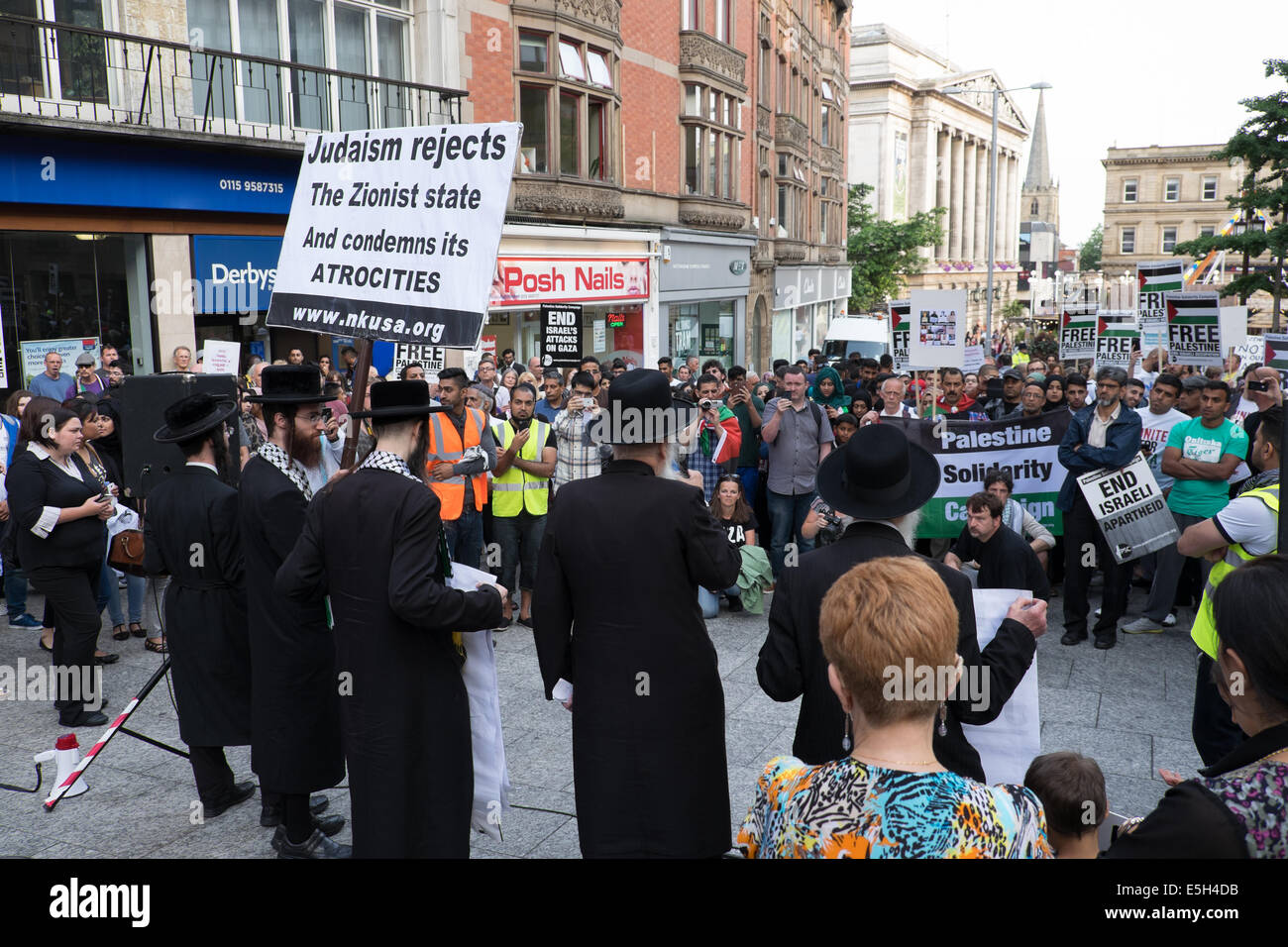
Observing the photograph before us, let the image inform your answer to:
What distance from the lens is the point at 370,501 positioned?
12.2ft

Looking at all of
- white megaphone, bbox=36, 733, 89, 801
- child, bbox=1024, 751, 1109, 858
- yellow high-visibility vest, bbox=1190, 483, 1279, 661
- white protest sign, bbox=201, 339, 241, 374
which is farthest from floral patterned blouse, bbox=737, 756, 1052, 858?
white protest sign, bbox=201, 339, 241, 374

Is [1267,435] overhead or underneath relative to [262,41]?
underneath

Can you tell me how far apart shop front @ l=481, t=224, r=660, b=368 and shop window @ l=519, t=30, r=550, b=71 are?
3125 millimetres

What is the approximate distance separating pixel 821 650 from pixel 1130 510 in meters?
5.64

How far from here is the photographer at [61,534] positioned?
19.9 feet

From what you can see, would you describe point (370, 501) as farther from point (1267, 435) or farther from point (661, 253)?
point (661, 253)

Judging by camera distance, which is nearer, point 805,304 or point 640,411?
point 640,411

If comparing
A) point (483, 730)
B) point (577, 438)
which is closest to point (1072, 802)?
point (483, 730)

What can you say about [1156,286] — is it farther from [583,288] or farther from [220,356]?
[220,356]

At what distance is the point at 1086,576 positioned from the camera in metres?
7.93

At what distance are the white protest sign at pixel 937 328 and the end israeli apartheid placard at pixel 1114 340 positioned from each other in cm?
537

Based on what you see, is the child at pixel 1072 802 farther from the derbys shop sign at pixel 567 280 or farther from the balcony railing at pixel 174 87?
the derbys shop sign at pixel 567 280

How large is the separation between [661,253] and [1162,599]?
18.2m
